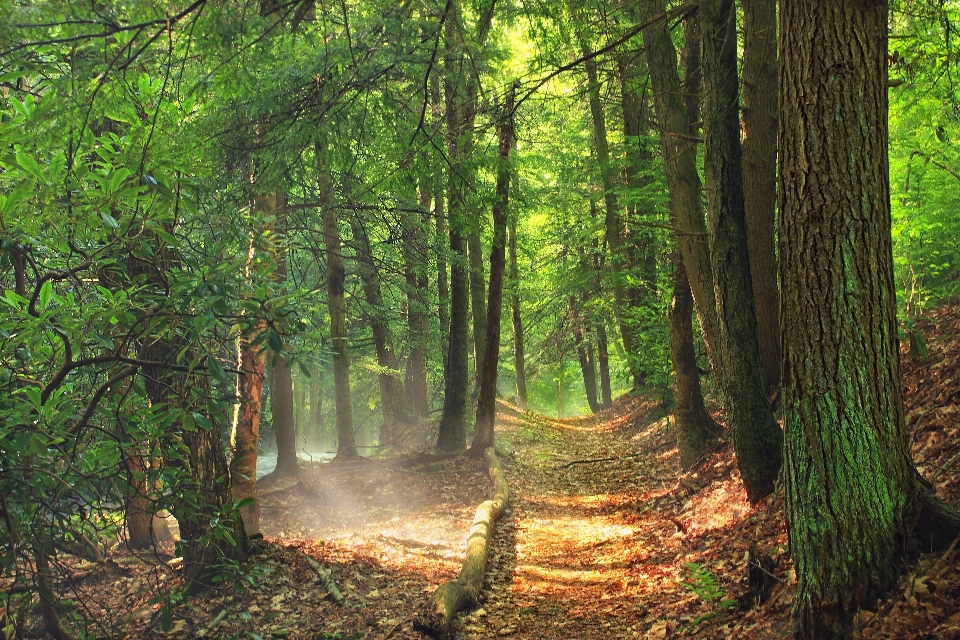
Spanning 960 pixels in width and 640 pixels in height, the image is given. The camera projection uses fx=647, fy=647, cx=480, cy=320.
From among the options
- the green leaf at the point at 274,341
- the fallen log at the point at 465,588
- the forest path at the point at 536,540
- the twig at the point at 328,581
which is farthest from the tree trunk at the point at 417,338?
the green leaf at the point at 274,341

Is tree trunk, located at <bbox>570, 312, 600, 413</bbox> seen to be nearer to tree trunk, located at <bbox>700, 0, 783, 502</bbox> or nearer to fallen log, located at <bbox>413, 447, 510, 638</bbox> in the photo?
fallen log, located at <bbox>413, 447, 510, 638</bbox>

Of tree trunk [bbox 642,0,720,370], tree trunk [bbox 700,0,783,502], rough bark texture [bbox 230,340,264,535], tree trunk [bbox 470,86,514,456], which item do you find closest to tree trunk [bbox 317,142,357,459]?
rough bark texture [bbox 230,340,264,535]

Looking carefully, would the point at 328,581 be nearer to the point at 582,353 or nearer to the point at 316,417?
the point at 582,353

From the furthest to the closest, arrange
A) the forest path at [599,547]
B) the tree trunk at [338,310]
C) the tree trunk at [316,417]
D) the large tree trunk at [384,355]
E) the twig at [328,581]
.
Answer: the tree trunk at [316,417], the large tree trunk at [384,355], the tree trunk at [338,310], the twig at [328,581], the forest path at [599,547]

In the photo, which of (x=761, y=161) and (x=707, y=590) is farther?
(x=761, y=161)

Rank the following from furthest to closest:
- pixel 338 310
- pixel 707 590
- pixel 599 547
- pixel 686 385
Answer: pixel 338 310
pixel 686 385
pixel 599 547
pixel 707 590

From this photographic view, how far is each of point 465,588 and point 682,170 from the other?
5.58m

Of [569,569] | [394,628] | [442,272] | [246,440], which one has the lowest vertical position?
[569,569]

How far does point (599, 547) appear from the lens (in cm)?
785

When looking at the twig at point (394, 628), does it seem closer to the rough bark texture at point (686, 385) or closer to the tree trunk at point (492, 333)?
the rough bark texture at point (686, 385)

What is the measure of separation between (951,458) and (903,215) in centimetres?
547

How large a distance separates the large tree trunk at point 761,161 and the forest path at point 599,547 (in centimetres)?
223

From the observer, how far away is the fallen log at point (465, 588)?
5.48 meters

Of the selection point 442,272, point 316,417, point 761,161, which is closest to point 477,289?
point 442,272
